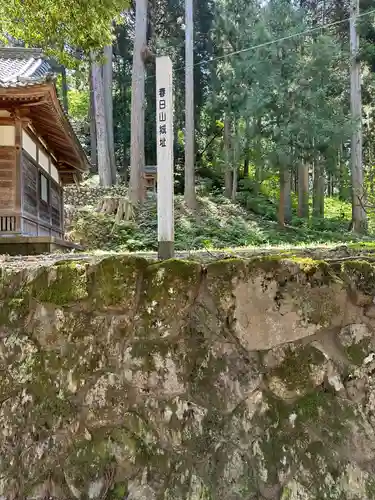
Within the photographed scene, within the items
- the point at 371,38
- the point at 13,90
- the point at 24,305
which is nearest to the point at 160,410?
the point at 24,305

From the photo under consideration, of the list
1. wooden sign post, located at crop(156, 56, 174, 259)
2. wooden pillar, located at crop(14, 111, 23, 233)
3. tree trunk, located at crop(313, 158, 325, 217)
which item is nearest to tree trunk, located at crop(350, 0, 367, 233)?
tree trunk, located at crop(313, 158, 325, 217)

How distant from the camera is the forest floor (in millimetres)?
13703

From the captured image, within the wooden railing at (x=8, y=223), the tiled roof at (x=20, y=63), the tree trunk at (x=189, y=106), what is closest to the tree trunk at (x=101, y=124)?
the tree trunk at (x=189, y=106)

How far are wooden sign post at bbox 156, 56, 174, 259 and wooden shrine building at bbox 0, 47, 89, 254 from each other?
4.43m

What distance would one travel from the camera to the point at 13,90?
6.64 m

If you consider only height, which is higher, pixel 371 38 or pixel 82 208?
pixel 371 38

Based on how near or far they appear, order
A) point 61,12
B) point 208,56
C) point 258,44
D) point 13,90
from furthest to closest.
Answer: point 208,56, point 258,44, point 13,90, point 61,12

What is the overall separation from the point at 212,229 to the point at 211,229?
0.07 m

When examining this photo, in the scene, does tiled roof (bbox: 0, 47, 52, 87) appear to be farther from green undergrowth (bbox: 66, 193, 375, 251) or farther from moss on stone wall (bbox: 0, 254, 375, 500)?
moss on stone wall (bbox: 0, 254, 375, 500)

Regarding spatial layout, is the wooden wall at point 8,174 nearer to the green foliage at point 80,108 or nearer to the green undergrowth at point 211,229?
the green undergrowth at point 211,229

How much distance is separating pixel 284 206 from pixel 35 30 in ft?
41.2

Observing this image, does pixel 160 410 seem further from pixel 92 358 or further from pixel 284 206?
pixel 284 206

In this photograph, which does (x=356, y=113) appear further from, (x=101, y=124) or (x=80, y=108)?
(x=80, y=108)

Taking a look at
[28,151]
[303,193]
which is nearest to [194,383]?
[28,151]
